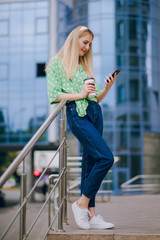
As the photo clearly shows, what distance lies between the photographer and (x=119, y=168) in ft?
70.8

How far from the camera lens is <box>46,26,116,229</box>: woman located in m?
2.97

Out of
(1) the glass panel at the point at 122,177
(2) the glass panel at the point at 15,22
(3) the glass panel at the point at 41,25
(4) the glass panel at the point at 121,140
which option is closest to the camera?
(1) the glass panel at the point at 122,177

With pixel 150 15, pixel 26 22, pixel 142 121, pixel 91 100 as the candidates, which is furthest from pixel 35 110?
pixel 91 100

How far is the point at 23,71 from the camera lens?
91.5 feet

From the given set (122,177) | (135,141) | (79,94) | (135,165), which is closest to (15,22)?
(135,141)

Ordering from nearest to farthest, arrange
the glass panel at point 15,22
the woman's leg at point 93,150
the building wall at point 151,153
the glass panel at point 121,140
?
the woman's leg at point 93,150, the glass panel at point 121,140, the building wall at point 151,153, the glass panel at point 15,22

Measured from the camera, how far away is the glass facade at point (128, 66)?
22.2 m

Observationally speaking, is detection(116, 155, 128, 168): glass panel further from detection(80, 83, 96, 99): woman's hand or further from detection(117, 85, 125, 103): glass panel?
detection(80, 83, 96, 99): woman's hand

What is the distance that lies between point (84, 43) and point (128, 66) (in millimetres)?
Answer: 19785

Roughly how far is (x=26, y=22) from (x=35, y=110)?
6.74 meters

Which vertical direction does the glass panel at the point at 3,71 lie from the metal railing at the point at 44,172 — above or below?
above

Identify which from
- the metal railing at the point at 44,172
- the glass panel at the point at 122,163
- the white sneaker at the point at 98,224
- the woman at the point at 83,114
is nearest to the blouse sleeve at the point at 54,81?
the woman at the point at 83,114

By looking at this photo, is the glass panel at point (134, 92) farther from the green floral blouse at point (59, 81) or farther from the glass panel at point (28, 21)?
the green floral blouse at point (59, 81)

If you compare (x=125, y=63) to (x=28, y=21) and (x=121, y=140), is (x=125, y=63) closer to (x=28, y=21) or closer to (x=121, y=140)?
(x=121, y=140)
